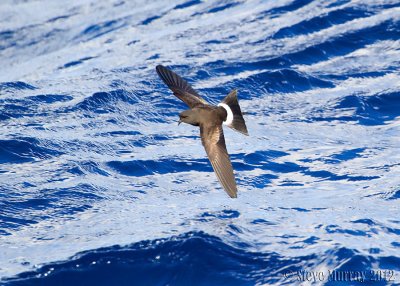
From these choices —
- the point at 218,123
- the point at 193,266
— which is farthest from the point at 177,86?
the point at 193,266

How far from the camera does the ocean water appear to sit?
7375mm

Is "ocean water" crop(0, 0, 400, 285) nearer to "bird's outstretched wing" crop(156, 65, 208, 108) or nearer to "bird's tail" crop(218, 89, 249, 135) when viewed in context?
"bird's tail" crop(218, 89, 249, 135)

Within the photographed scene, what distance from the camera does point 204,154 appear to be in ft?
35.4

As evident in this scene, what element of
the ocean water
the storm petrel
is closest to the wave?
the ocean water

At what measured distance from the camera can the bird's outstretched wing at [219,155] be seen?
7678 mm

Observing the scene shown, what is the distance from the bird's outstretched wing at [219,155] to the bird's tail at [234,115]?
0.61ft

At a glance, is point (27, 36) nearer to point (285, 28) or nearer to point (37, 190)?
point (285, 28)

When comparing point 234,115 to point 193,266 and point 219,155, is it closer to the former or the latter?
point 219,155

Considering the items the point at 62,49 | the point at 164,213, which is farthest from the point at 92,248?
the point at 62,49

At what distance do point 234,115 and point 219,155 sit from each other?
444mm

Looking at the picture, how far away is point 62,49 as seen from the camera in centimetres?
1844

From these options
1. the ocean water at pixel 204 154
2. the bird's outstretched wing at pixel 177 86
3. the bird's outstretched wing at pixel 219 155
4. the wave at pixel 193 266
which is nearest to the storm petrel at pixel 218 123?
the bird's outstretched wing at pixel 219 155

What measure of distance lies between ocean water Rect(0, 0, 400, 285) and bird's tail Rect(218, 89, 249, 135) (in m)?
0.99

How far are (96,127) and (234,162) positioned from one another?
2.47 m
